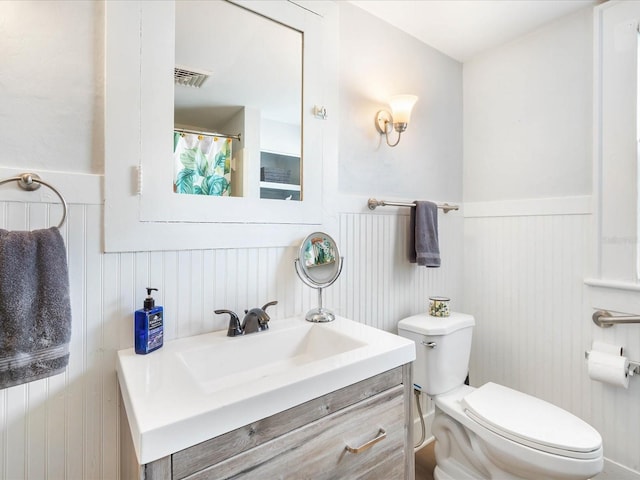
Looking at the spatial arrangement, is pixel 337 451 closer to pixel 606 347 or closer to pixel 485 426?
pixel 485 426

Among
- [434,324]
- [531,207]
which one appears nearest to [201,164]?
[434,324]

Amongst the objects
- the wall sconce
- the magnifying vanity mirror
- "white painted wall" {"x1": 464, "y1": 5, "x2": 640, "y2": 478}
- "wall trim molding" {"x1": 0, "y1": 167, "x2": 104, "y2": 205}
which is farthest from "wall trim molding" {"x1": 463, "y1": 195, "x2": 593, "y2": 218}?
"wall trim molding" {"x1": 0, "y1": 167, "x2": 104, "y2": 205}

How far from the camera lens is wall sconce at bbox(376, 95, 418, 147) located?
5.23 feet

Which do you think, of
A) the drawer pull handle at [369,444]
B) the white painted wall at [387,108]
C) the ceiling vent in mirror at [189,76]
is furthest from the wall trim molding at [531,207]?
the ceiling vent in mirror at [189,76]

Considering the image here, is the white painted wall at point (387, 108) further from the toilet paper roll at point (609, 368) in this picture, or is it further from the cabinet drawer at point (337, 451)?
the toilet paper roll at point (609, 368)

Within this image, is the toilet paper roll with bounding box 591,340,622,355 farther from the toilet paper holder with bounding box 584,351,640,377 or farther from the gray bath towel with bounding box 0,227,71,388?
the gray bath towel with bounding box 0,227,71,388

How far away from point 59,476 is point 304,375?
75 centimetres

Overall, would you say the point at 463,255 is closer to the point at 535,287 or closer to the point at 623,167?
the point at 535,287

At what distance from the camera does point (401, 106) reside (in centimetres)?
160

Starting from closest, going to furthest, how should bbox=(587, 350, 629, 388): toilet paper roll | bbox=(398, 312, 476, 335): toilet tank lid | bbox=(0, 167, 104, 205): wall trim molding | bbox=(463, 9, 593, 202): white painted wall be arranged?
bbox=(0, 167, 104, 205): wall trim molding
bbox=(587, 350, 629, 388): toilet paper roll
bbox=(398, 312, 476, 335): toilet tank lid
bbox=(463, 9, 593, 202): white painted wall

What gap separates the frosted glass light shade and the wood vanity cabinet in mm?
1160

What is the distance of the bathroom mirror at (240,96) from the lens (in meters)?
1.07

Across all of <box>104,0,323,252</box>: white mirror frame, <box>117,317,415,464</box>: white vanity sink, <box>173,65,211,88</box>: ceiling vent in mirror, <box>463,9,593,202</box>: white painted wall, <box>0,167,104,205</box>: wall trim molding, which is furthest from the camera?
<box>463,9,593,202</box>: white painted wall

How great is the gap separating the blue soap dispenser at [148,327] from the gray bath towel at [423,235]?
3.90 ft
